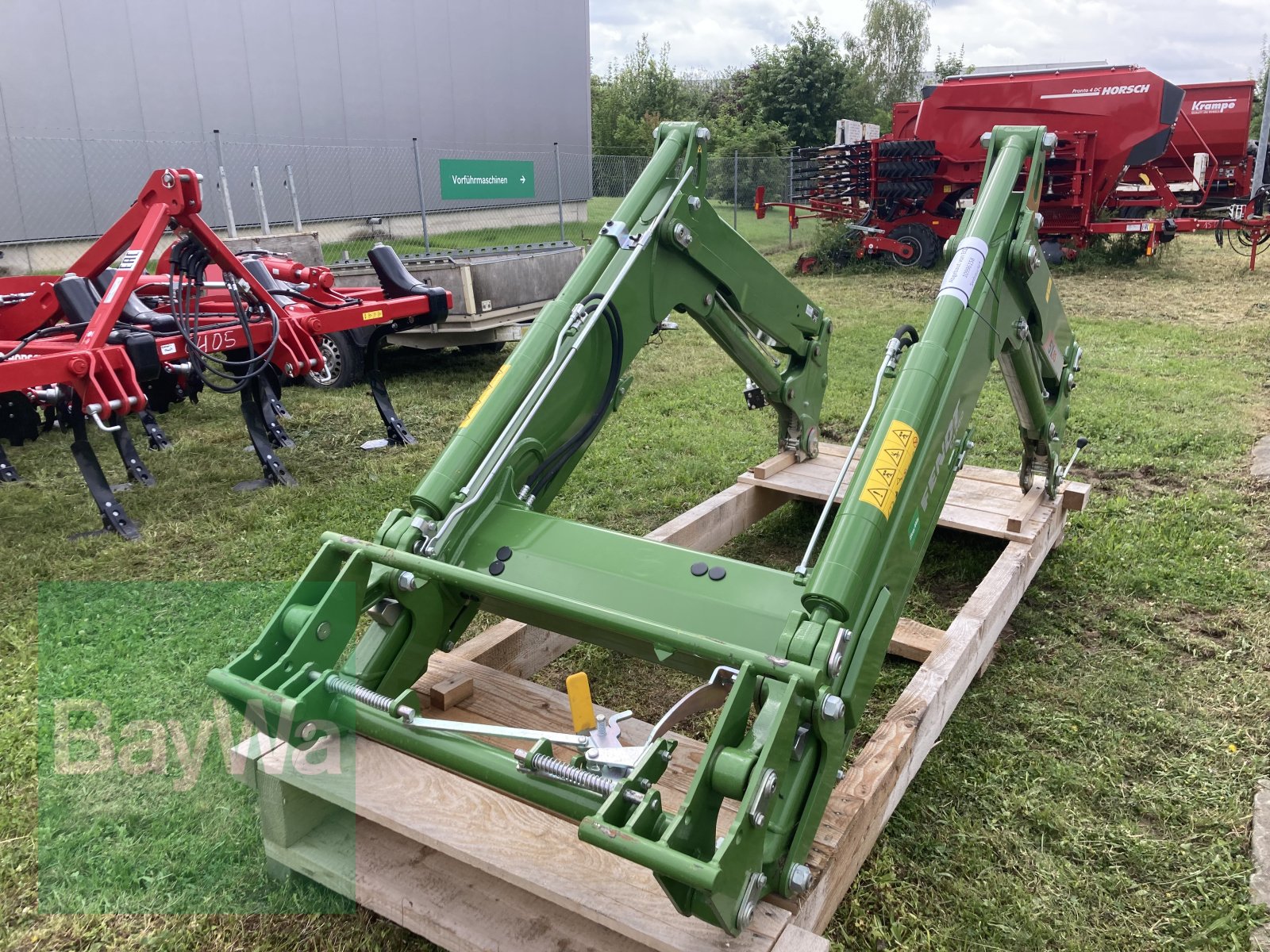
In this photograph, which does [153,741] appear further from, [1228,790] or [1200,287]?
[1200,287]

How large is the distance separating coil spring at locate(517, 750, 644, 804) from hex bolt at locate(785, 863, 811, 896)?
401 millimetres

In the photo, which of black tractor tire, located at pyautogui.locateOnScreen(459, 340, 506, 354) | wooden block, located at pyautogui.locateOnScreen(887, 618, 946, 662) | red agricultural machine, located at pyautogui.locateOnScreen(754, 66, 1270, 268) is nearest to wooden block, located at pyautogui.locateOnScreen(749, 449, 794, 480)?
wooden block, located at pyautogui.locateOnScreen(887, 618, 946, 662)

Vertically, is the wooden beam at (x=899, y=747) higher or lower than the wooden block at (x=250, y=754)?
lower

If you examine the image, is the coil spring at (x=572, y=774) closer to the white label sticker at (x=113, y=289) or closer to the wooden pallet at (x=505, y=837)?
the wooden pallet at (x=505, y=837)

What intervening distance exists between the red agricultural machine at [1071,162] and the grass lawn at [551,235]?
3.07 meters

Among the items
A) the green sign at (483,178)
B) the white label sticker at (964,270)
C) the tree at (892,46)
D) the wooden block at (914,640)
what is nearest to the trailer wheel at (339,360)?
the wooden block at (914,640)

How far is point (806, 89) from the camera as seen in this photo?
2820 centimetres

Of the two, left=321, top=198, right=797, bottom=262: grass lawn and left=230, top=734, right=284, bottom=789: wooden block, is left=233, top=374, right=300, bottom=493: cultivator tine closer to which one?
left=230, top=734, right=284, bottom=789: wooden block

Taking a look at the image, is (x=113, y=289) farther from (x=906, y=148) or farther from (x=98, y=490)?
(x=906, y=148)


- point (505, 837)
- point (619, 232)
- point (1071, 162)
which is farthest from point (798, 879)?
point (1071, 162)

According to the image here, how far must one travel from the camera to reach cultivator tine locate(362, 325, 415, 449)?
19.5 ft

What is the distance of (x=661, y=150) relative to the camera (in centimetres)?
300

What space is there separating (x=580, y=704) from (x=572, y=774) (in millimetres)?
241

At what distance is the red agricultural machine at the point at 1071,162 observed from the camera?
12086mm
